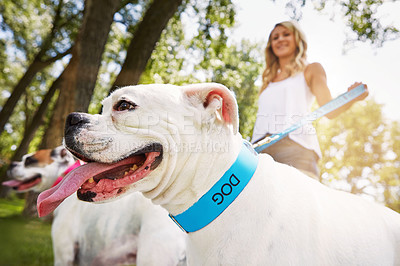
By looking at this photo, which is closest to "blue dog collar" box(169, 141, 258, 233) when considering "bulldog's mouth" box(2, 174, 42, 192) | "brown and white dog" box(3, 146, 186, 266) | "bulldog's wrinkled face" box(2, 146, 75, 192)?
"brown and white dog" box(3, 146, 186, 266)

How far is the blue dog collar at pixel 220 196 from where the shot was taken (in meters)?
1.64

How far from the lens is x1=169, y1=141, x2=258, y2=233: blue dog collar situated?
1644 millimetres

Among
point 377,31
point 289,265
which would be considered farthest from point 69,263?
point 377,31

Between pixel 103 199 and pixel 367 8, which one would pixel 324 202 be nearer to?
pixel 103 199

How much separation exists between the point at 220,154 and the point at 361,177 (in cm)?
2665

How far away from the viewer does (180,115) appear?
1806mm

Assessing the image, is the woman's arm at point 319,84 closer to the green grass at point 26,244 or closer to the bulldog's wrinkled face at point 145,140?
the bulldog's wrinkled face at point 145,140

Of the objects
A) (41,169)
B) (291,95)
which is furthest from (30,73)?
(291,95)

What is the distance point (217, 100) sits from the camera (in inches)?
70.7

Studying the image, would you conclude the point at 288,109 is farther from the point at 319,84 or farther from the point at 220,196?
the point at 220,196

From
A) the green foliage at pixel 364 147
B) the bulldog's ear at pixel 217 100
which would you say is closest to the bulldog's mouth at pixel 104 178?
the bulldog's ear at pixel 217 100

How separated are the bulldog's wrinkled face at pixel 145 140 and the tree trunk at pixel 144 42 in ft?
16.8

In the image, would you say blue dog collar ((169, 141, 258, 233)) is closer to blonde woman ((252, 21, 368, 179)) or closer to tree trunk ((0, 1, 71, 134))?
blonde woman ((252, 21, 368, 179))

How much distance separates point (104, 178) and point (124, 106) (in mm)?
439
